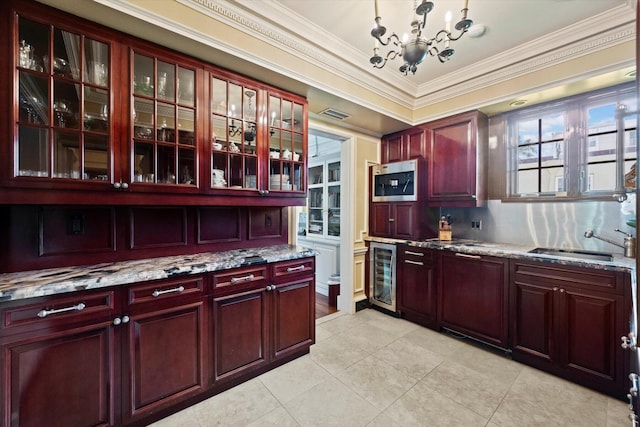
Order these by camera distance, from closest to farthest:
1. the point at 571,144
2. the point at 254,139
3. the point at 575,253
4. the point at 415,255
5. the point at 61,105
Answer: the point at 61,105 < the point at 254,139 < the point at 575,253 < the point at 571,144 < the point at 415,255

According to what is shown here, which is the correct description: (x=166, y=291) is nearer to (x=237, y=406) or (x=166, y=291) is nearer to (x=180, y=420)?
(x=180, y=420)

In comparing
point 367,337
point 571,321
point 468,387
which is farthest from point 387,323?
point 571,321

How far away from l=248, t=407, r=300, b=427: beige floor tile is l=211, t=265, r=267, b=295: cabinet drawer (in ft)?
2.77

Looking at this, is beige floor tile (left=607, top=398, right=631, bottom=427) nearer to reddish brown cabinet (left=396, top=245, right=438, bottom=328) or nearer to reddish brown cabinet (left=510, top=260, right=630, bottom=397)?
reddish brown cabinet (left=510, top=260, right=630, bottom=397)

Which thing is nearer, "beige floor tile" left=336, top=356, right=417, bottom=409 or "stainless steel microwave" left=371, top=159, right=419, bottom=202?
"beige floor tile" left=336, top=356, right=417, bottom=409

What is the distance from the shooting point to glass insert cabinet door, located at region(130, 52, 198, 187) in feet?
5.52

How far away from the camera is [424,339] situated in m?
2.72

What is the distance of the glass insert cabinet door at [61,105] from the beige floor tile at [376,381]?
2244 millimetres

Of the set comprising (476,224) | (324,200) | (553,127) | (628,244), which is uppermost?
(553,127)

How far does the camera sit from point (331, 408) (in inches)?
69.4

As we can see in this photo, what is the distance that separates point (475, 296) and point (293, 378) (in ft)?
6.22

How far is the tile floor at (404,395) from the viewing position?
1671mm

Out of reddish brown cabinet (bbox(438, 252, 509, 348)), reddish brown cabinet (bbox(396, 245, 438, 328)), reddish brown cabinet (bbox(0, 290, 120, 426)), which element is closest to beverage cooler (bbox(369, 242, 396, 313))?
reddish brown cabinet (bbox(396, 245, 438, 328))

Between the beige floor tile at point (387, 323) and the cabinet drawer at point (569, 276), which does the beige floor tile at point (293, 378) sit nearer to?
the beige floor tile at point (387, 323)
